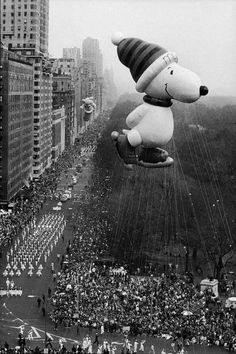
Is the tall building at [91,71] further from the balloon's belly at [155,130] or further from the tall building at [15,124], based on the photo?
the balloon's belly at [155,130]

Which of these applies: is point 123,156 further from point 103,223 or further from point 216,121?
point 216,121

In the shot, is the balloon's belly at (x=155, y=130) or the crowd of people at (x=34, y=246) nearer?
the balloon's belly at (x=155, y=130)

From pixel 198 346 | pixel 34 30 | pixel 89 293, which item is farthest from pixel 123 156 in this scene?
pixel 34 30

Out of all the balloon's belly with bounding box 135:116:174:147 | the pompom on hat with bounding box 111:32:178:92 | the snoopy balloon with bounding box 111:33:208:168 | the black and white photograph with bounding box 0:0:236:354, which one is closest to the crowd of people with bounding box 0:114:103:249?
the black and white photograph with bounding box 0:0:236:354

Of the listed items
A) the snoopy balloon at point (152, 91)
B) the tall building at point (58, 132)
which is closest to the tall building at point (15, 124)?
the tall building at point (58, 132)

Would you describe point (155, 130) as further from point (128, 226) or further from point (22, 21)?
point (22, 21)

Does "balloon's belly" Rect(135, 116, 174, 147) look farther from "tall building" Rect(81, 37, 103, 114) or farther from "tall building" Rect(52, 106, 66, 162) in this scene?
"tall building" Rect(81, 37, 103, 114)

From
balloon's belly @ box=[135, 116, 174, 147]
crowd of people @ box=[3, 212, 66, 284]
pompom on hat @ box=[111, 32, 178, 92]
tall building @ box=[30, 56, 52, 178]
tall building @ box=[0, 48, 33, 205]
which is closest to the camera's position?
pompom on hat @ box=[111, 32, 178, 92]
